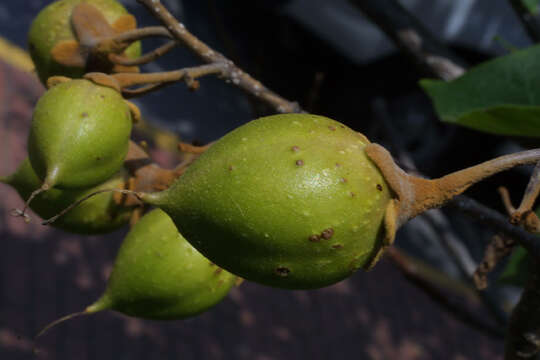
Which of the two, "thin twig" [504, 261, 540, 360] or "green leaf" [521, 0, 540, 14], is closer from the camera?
"thin twig" [504, 261, 540, 360]

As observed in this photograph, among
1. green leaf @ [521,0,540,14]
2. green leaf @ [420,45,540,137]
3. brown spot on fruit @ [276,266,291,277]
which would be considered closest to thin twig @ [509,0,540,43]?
green leaf @ [521,0,540,14]

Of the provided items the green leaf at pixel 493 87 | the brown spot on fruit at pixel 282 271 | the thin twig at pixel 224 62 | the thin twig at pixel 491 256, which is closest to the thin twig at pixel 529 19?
the green leaf at pixel 493 87

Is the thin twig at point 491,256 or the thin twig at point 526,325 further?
the thin twig at point 491,256

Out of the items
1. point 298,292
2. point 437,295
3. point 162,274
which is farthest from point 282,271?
point 298,292

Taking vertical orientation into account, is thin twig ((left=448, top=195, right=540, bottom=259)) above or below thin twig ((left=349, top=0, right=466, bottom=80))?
above

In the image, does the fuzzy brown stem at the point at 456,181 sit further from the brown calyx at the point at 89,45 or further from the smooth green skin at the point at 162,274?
the brown calyx at the point at 89,45

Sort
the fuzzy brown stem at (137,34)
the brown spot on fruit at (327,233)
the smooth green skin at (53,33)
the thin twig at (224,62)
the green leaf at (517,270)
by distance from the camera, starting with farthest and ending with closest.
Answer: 1. the green leaf at (517,270)
2. the smooth green skin at (53,33)
3. the fuzzy brown stem at (137,34)
4. the thin twig at (224,62)
5. the brown spot on fruit at (327,233)

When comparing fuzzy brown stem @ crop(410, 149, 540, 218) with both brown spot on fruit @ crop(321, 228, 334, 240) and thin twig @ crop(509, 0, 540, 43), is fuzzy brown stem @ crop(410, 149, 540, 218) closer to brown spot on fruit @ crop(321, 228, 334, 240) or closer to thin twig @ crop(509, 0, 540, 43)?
brown spot on fruit @ crop(321, 228, 334, 240)
